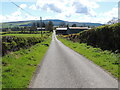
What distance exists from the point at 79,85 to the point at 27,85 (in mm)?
2795

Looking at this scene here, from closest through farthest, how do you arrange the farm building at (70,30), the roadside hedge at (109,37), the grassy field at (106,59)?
1. the grassy field at (106,59)
2. the roadside hedge at (109,37)
3. the farm building at (70,30)

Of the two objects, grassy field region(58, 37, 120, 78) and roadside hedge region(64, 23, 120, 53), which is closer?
grassy field region(58, 37, 120, 78)

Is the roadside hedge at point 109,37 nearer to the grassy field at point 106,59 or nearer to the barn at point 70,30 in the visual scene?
the grassy field at point 106,59

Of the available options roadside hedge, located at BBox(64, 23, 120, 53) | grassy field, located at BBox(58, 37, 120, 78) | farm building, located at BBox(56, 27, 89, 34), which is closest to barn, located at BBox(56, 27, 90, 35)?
farm building, located at BBox(56, 27, 89, 34)

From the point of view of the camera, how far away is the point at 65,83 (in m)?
8.84

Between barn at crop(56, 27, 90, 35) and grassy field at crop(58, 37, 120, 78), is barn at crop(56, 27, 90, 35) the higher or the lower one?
the higher one

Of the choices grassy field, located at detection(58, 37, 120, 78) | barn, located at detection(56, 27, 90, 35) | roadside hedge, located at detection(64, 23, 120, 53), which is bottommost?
grassy field, located at detection(58, 37, 120, 78)

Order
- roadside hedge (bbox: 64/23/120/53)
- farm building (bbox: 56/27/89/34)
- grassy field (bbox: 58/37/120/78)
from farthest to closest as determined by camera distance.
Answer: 1. farm building (bbox: 56/27/89/34)
2. roadside hedge (bbox: 64/23/120/53)
3. grassy field (bbox: 58/37/120/78)

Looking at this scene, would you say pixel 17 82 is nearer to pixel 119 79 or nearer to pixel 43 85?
pixel 43 85

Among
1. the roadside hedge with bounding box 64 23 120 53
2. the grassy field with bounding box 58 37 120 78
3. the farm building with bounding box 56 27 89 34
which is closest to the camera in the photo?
the grassy field with bounding box 58 37 120 78

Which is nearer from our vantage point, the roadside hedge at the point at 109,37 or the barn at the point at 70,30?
the roadside hedge at the point at 109,37

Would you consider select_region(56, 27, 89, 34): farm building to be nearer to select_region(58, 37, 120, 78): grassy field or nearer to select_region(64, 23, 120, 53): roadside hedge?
select_region(64, 23, 120, 53): roadside hedge

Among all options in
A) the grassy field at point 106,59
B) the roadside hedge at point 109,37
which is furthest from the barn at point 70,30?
the grassy field at point 106,59

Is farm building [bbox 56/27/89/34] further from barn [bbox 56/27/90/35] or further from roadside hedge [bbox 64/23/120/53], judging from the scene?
roadside hedge [bbox 64/23/120/53]
